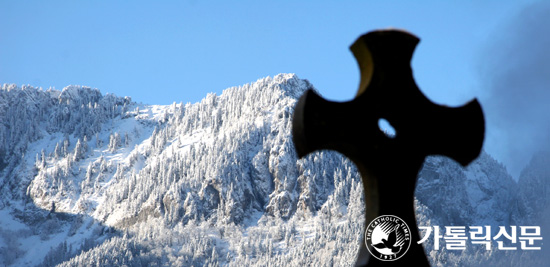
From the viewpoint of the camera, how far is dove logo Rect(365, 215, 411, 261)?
620cm

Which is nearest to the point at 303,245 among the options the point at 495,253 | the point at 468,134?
the point at 495,253

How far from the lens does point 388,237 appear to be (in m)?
6.25

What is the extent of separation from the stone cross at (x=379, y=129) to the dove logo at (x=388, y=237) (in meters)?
0.04

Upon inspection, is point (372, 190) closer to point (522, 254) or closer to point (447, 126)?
point (447, 126)

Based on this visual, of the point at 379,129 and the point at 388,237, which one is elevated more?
the point at 379,129

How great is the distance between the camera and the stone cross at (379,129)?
611 cm

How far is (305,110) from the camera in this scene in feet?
19.6

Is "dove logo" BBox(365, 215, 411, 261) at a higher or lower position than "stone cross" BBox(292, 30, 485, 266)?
lower

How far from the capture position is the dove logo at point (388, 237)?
620cm

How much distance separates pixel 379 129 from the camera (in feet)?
20.6

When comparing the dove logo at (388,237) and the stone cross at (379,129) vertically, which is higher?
the stone cross at (379,129)

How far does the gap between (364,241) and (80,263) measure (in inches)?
6754

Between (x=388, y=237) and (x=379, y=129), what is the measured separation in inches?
34.7

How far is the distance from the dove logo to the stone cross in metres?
0.04
